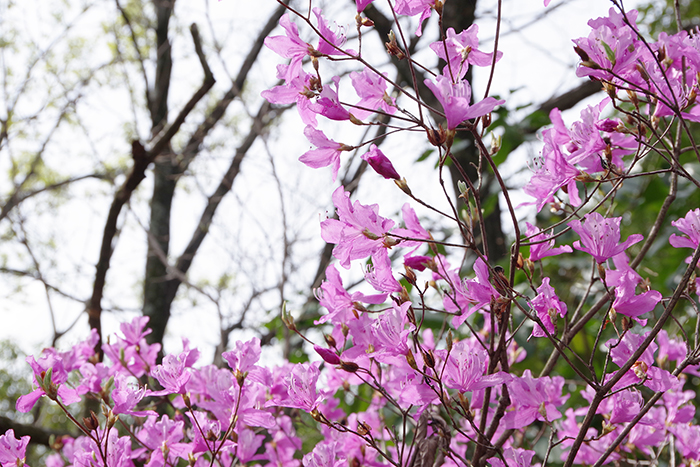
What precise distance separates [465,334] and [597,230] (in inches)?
48.2

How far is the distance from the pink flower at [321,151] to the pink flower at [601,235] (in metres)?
0.38

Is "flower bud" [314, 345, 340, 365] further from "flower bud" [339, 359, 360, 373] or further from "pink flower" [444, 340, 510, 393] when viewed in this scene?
"pink flower" [444, 340, 510, 393]

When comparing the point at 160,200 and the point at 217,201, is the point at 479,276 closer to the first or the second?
the point at 217,201

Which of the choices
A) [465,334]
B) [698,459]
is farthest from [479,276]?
[465,334]

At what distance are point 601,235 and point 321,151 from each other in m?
0.45

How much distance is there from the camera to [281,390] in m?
1.19

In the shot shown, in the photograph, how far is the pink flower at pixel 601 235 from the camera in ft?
2.55

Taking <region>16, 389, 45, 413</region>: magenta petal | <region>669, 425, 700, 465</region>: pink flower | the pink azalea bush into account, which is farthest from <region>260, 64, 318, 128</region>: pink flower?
<region>669, 425, 700, 465</region>: pink flower

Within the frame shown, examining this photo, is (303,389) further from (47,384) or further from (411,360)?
(47,384)

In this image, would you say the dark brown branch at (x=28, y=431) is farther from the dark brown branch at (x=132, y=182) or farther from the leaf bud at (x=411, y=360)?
the leaf bud at (x=411, y=360)

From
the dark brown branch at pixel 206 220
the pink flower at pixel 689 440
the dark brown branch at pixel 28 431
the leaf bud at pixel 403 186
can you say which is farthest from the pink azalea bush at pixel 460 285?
the dark brown branch at pixel 206 220

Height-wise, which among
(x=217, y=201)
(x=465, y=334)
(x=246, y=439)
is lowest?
(x=246, y=439)

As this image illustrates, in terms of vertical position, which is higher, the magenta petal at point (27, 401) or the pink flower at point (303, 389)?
the pink flower at point (303, 389)

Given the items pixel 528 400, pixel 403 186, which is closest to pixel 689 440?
pixel 528 400
